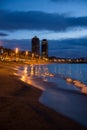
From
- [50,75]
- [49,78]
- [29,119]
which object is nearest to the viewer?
[29,119]

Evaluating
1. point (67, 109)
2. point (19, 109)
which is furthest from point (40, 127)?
point (67, 109)

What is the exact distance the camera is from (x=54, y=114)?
13.3 meters

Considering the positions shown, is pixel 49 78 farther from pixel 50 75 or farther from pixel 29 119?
pixel 29 119

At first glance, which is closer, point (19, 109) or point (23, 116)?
point (23, 116)

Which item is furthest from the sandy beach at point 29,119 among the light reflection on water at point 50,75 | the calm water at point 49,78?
the light reflection on water at point 50,75

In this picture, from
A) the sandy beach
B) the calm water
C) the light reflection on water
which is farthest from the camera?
the light reflection on water

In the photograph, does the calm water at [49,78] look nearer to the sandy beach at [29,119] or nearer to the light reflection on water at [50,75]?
the light reflection on water at [50,75]

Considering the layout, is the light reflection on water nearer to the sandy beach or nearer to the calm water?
the calm water

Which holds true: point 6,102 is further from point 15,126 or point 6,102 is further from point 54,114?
point 15,126

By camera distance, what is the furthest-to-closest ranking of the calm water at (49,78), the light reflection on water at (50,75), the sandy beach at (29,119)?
the light reflection on water at (50,75), the calm water at (49,78), the sandy beach at (29,119)

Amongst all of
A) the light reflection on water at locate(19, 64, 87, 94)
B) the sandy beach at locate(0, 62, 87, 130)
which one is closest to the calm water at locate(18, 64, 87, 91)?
the light reflection on water at locate(19, 64, 87, 94)

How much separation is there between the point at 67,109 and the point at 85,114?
157cm

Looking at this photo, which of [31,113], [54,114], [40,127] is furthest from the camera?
[54,114]

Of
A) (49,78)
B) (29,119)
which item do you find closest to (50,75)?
(49,78)
